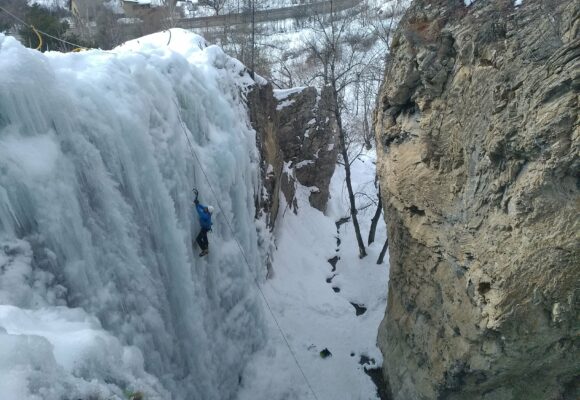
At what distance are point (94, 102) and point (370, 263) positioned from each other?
27.1 ft

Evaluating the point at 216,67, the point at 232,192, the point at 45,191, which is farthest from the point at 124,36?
the point at 45,191

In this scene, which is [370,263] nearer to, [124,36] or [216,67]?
→ [216,67]

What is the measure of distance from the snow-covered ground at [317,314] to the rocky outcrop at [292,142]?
97cm

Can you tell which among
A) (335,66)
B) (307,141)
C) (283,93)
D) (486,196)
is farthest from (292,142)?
(486,196)

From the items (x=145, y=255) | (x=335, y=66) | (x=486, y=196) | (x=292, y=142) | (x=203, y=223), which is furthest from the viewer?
(x=335, y=66)

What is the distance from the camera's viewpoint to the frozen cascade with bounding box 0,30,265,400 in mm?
3251

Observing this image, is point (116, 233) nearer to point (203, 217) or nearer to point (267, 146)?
point (203, 217)

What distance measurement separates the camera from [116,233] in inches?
194

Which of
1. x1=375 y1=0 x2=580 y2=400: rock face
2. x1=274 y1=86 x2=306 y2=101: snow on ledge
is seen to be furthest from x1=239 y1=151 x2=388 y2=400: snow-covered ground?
x1=274 y1=86 x2=306 y2=101: snow on ledge

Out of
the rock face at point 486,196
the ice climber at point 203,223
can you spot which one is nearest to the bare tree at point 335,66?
the rock face at point 486,196

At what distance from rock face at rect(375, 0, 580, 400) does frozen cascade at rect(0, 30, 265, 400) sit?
3.04m

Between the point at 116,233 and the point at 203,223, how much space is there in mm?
1662

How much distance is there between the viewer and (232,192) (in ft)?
26.3

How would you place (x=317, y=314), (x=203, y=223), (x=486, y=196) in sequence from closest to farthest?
1. (x=486, y=196)
2. (x=203, y=223)
3. (x=317, y=314)
